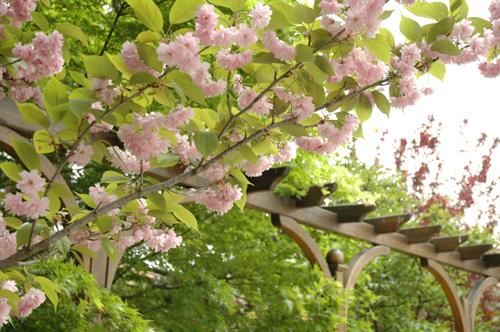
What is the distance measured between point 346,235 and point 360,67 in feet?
13.1

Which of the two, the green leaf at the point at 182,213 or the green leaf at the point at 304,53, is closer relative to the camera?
the green leaf at the point at 304,53

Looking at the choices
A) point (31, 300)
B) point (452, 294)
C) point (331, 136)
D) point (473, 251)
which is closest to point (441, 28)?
point (331, 136)

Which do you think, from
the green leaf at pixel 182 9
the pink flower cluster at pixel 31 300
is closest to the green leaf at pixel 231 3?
the green leaf at pixel 182 9

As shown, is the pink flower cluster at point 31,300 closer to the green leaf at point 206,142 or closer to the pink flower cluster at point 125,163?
the pink flower cluster at point 125,163

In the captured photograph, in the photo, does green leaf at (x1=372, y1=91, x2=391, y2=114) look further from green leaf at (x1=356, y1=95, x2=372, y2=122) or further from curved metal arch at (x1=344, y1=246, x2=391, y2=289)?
curved metal arch at (x1=344, y1=246, x2=391, y2=289)

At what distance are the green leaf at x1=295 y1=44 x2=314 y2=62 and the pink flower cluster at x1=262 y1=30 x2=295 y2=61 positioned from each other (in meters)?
0.02

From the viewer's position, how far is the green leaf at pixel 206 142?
1.46 metres

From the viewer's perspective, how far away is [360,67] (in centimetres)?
160

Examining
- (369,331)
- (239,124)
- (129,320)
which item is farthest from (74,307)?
(369,331)

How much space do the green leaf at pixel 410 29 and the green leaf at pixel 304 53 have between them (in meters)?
A: 0.25

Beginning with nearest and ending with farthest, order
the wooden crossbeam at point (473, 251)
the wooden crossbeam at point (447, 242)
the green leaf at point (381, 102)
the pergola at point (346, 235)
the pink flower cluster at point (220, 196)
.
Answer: the green leaf at point (381, 102) < the pink flower cluster at point (220, 196) < the pergola at point (346, 235) < the wooden crossbeam at point (447, 242) < the wooden crossbeam at point (473, 251)

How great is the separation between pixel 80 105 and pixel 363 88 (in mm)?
625

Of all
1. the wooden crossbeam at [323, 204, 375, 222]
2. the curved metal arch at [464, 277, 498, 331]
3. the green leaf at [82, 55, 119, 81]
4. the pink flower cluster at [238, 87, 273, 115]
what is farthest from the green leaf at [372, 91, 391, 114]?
the curved metal arch at [464, 277, 498, 331]

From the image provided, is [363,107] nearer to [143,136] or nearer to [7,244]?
[143,136]
